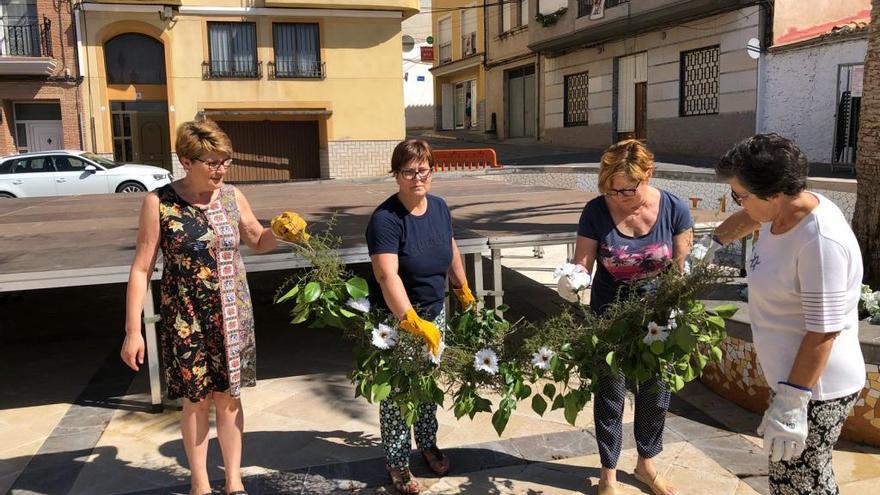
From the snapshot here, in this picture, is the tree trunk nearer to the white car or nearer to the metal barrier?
the metal barrier

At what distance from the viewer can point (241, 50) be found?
21.2 meters

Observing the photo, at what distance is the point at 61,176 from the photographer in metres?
15.7

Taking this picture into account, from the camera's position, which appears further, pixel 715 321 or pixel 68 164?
pixel 68 164

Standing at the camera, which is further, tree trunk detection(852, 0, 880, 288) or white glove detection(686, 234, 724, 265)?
tree trunk detection(852, 0, 880, 288)

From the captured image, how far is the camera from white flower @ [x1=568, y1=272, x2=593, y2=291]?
2.93 meters

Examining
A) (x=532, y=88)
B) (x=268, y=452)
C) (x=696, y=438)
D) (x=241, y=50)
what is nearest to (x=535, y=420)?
(x=696, y=438)

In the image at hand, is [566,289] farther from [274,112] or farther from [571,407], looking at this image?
[274,112]

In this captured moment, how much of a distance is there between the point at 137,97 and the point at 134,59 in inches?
42.8

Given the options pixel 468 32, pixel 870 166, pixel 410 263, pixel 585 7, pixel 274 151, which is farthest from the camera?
pixel 468 32

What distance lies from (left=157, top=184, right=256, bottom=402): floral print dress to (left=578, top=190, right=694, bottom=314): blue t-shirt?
5.25ft

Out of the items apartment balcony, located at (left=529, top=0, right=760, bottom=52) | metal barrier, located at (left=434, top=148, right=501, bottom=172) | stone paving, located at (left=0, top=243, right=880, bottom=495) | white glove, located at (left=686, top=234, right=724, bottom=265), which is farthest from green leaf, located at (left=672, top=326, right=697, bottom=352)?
metal barrier, located at (left=434, top=148, right=501, bottom=172)

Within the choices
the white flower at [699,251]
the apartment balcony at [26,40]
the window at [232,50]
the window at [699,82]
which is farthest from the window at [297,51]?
the white flower at [699,251]

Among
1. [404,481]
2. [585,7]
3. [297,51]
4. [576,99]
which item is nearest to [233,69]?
[297,51]

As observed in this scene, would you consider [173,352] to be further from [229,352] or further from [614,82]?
[614,82]
